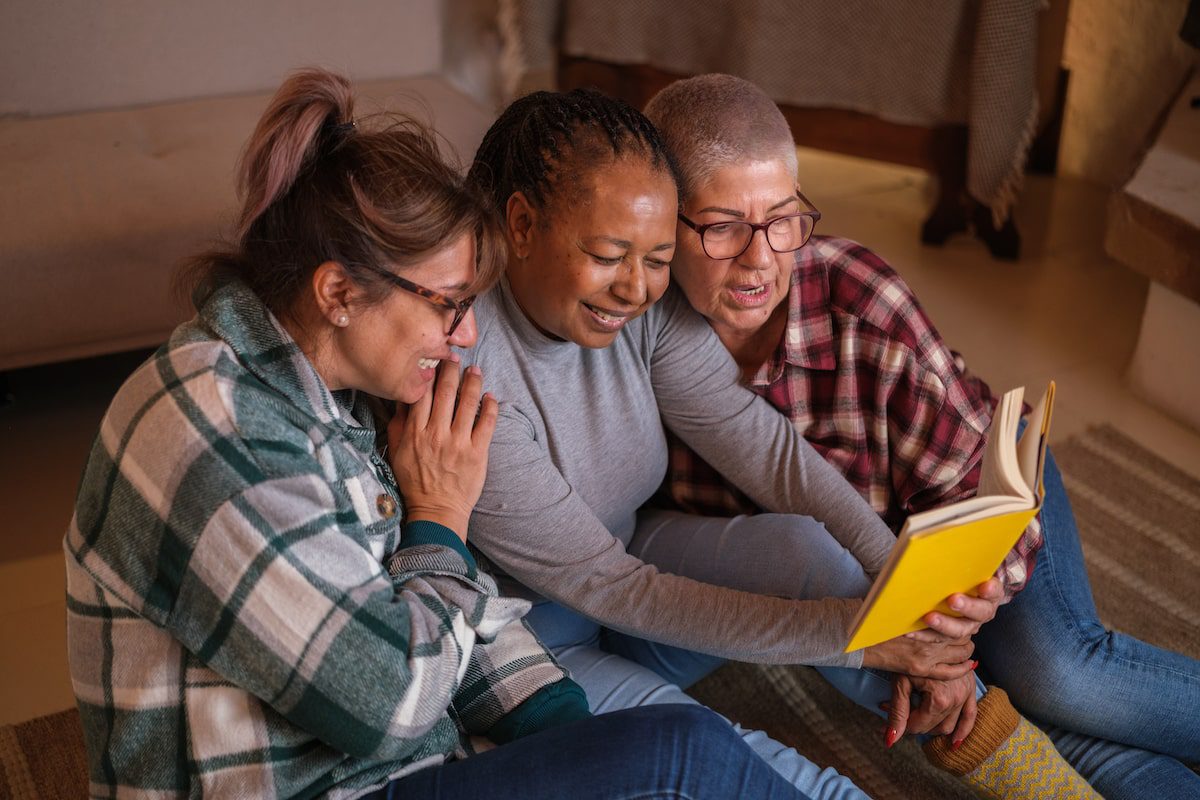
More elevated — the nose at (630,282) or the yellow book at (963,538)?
the nose at (630,282)

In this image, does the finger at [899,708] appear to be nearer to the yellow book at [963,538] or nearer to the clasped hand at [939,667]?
the clasped hand at [939,667]

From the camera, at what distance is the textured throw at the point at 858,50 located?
9.23 feet

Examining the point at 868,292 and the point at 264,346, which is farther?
the point at 868,292

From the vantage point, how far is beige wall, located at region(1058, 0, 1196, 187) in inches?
126

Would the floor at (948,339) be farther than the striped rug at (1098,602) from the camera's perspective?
Yes

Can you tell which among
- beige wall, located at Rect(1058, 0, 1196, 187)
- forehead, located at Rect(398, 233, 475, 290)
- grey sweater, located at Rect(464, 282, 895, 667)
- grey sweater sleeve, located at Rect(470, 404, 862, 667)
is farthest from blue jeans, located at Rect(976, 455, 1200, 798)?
beige wall, located at Rect(1058, 0, 1196, 187)

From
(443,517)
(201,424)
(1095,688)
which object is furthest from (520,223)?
(1095,688)

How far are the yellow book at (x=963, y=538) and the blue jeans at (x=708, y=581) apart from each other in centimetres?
17

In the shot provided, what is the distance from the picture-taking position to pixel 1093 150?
356 centimetres

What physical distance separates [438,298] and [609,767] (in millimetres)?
476

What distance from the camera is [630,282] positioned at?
130 centimetres

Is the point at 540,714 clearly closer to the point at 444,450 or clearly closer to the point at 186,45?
the point at 444,450

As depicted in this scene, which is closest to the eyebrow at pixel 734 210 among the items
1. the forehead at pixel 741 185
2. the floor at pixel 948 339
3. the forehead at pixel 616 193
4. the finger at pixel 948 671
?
the forehead at pixel 741 185

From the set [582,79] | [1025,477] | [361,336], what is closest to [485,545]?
[361,336]
